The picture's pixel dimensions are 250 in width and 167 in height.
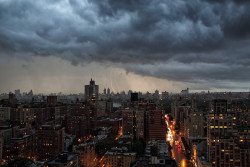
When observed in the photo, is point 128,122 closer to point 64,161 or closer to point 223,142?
point 223,142

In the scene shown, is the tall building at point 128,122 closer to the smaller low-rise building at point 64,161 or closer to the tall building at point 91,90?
the smaller low-rise building at point 64,161

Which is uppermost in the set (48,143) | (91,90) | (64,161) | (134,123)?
(91,90)

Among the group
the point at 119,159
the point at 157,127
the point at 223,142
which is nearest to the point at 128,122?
the point at 157,127

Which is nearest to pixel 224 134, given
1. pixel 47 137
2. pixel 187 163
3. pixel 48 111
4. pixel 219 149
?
pixel 219 149

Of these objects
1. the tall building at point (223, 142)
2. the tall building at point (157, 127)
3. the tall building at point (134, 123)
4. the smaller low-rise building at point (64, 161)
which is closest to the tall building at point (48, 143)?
the smaller low-rise building at point (64, 161)

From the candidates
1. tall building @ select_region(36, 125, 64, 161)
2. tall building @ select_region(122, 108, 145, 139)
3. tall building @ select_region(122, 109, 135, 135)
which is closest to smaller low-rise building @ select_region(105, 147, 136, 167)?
tall building @ select_region(36, 125, 64, 161)

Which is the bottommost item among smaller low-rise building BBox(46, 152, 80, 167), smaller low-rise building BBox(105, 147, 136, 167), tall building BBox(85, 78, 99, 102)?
smaller low-rise building BBox(105, 147, 136, 167)

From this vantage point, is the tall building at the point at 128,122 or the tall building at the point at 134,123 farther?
the tall building at the point at 128,122

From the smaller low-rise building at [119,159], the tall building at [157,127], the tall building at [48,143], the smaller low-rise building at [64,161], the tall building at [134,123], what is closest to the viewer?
the smaller low-rise building at [64,161]

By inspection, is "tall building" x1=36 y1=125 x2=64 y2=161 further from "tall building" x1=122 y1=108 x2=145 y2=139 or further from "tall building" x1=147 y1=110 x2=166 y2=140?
"tall building" x1=147 y1=110 x2=166 y2=140
